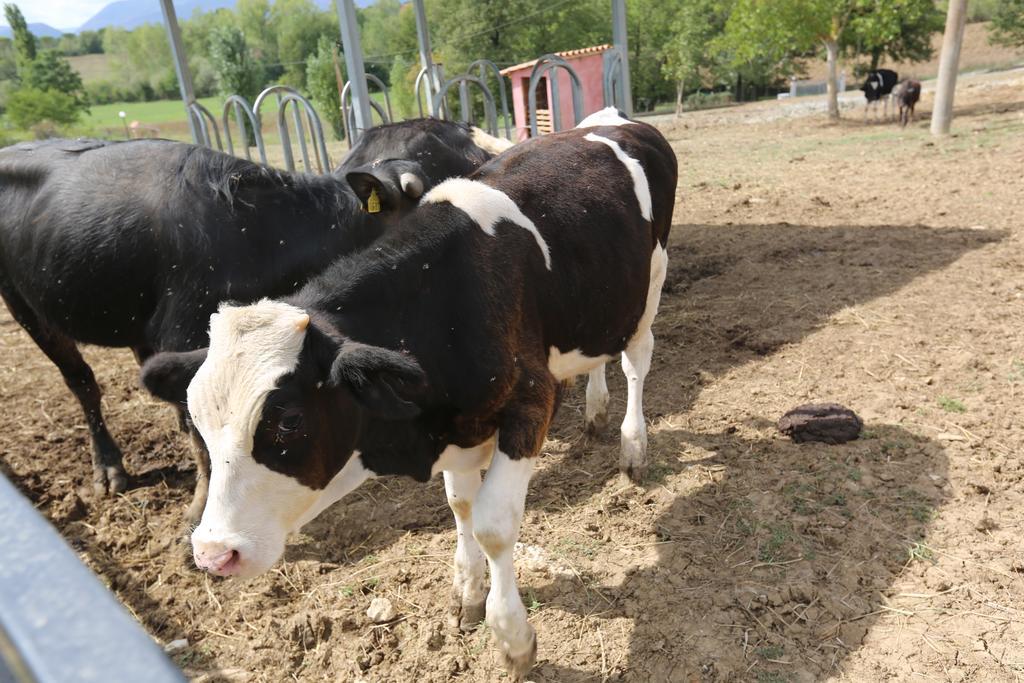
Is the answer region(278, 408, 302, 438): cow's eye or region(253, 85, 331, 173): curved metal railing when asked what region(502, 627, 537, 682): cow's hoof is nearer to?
region(278, 408, 302, 438): cow's eye

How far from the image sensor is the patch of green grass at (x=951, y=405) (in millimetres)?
4070

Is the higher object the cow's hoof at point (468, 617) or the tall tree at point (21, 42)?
the tall tree at point (21, 42)

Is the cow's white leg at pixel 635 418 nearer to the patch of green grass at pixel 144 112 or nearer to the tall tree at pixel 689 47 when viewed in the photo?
the tall tree at pixel 689 47

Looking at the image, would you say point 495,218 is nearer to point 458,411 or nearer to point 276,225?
point 458,411

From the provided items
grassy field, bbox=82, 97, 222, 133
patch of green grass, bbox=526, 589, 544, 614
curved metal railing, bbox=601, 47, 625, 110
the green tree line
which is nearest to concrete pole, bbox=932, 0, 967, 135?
the green tree line

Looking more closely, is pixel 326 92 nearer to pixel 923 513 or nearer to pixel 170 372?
pixel 170 372

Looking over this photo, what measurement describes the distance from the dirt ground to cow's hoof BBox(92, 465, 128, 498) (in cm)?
11

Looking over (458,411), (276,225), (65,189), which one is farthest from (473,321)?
(65,189)

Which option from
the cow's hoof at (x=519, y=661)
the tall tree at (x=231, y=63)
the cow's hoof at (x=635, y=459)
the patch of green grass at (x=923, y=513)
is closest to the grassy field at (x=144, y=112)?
the tall tree at (x=231, y=63)

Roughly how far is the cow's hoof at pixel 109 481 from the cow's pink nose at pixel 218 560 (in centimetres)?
248

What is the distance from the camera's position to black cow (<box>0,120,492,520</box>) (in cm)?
351

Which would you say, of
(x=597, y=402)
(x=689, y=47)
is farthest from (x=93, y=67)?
(x=597, y=402)

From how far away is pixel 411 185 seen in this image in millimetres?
3912

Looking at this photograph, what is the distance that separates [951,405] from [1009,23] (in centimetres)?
3776
